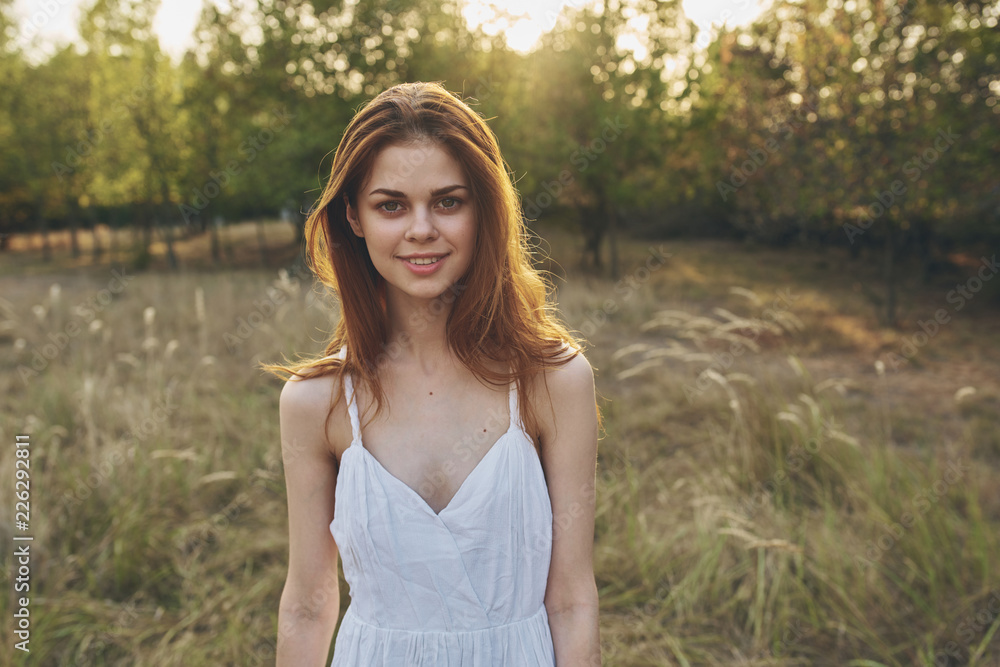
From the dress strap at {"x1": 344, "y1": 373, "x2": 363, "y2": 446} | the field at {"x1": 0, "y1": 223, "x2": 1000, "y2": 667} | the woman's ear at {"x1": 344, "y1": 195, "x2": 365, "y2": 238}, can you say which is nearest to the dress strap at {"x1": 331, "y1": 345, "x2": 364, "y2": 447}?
the dress strap at {"x1": 344, "y1": 373, "x2": 363, "y2": 446}

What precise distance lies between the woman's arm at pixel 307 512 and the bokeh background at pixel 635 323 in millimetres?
779

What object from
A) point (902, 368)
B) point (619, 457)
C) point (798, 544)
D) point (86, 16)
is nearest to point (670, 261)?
point (902, 368)

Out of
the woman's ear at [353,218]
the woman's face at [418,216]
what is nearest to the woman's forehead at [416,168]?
the woman's face at [418,216]

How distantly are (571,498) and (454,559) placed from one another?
306 millimetres

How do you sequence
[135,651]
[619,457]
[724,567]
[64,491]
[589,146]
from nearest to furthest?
[135,651]
[724,567]
[64,491]
[619,457]
[589,146]

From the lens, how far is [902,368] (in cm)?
802

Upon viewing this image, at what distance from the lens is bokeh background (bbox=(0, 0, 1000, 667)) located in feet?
10.5

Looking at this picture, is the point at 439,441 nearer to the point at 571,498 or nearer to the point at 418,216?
the point at 571,498

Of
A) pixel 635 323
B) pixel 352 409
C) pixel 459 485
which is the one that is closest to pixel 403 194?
pixel 352 409

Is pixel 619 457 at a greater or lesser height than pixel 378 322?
lesser

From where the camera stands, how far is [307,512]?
155 centimetres

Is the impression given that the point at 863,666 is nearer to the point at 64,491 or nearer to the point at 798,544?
the point at 798,544

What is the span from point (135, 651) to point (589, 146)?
1292 cm

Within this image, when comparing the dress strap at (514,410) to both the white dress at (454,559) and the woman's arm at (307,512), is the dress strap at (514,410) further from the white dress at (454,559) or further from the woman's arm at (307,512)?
the woman's arm at (307,512)
